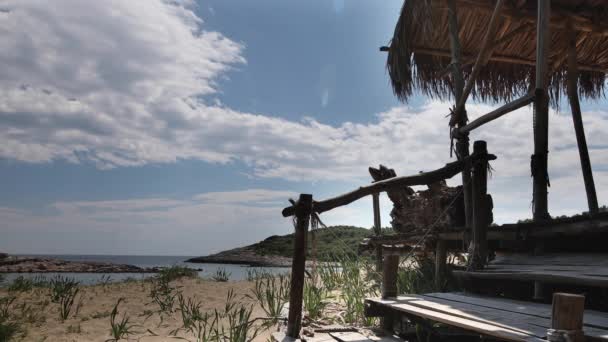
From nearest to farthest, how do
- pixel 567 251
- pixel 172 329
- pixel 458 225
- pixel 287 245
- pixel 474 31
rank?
1. pixel 567 251
2. pixel 172 329
3. pixel 458 225
4. pixel 474 31
5. pixel 287 245

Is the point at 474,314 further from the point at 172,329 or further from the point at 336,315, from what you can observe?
the point at 172,329

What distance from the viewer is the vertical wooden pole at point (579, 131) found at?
7.20 meters

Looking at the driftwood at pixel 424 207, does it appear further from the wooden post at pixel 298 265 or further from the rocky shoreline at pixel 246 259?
the rocky shoreline at pixel 246 259

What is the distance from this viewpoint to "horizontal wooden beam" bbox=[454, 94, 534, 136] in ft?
16.8

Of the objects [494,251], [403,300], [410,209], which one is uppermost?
[410,209]

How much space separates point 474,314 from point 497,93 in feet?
26.2

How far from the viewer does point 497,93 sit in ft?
32.7

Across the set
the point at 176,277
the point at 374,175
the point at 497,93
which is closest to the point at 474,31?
the point at 497,93

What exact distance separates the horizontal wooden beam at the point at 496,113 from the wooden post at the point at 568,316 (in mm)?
3522

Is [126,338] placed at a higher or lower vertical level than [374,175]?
lower

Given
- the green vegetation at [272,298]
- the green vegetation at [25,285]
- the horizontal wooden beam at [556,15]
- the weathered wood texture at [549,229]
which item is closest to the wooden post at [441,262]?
the weathered wood texture at [549,229]

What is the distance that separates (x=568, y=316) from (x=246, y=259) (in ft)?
80.4

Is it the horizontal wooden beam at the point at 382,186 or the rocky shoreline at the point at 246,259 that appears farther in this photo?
the rocky shoreline at the point at 246,259

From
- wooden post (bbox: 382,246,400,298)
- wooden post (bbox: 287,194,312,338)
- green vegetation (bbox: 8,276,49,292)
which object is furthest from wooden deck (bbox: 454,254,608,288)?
green vegetation (bbox: 8,276,49,292)
